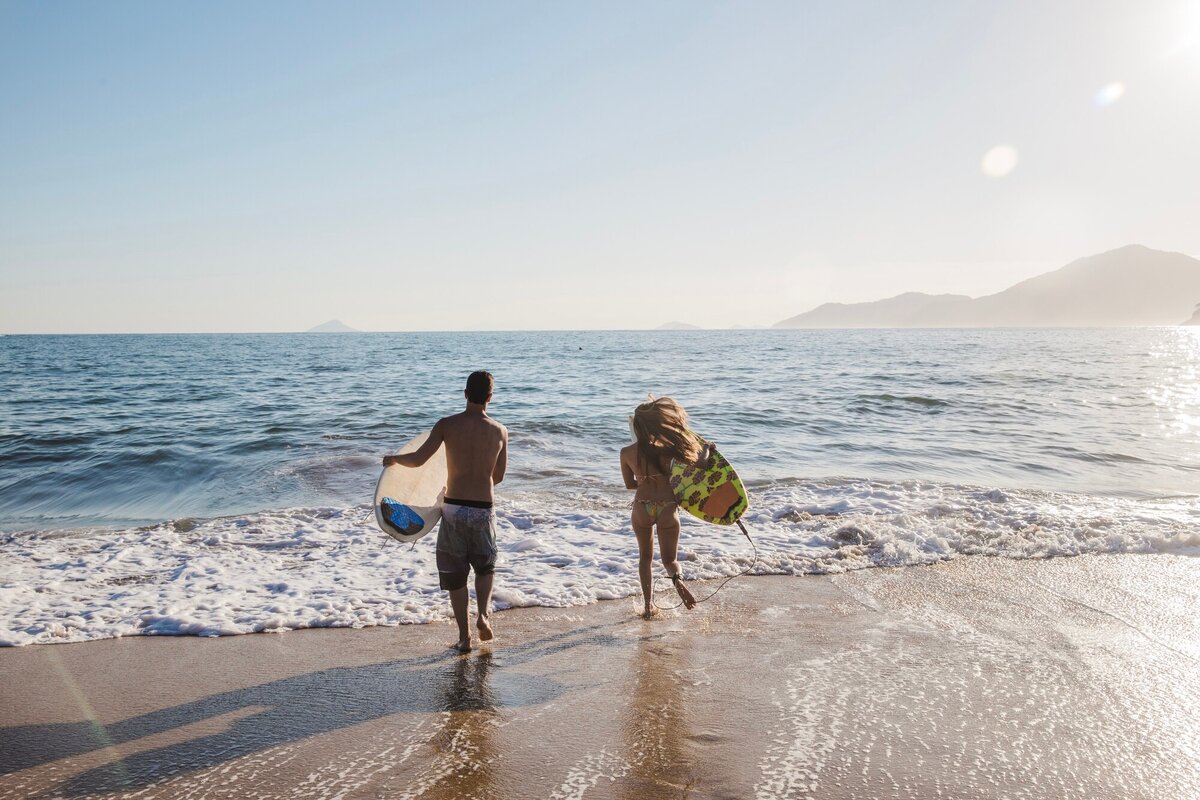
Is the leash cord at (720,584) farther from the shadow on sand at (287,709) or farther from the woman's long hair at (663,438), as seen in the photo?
the shadow on sand at (287,709)

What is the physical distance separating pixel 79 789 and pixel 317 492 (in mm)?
8289

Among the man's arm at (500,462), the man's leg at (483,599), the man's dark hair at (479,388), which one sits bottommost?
the man's leg at (483,599)

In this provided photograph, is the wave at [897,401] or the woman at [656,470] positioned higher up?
the woman at [656,470]

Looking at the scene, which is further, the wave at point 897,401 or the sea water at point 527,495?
the wave at point 897,401

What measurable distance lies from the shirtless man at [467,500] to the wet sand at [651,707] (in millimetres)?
435

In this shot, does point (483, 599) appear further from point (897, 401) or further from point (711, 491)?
point (897, 401)

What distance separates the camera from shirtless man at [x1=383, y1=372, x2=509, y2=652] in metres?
4.98

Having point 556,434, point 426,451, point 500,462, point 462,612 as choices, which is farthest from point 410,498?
point 556,434

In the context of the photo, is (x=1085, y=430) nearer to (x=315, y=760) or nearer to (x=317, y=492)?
(x=317, y=492)

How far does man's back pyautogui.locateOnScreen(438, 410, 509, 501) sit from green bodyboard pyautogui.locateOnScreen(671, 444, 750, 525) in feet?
4.73

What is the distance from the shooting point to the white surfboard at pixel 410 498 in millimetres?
5426

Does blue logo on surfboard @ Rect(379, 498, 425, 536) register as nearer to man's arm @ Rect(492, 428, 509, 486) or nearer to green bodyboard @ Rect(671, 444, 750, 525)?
man's arm @ Rect(492, 428, 509, 486)

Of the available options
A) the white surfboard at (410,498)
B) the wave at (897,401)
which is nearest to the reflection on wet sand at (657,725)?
the white surfboard at (410,498)

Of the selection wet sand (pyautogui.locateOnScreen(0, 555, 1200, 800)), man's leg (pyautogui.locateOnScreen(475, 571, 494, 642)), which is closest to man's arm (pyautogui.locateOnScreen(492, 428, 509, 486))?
man's leg (pyautogui.locateOnScreen(475, 571, 494, 642))
